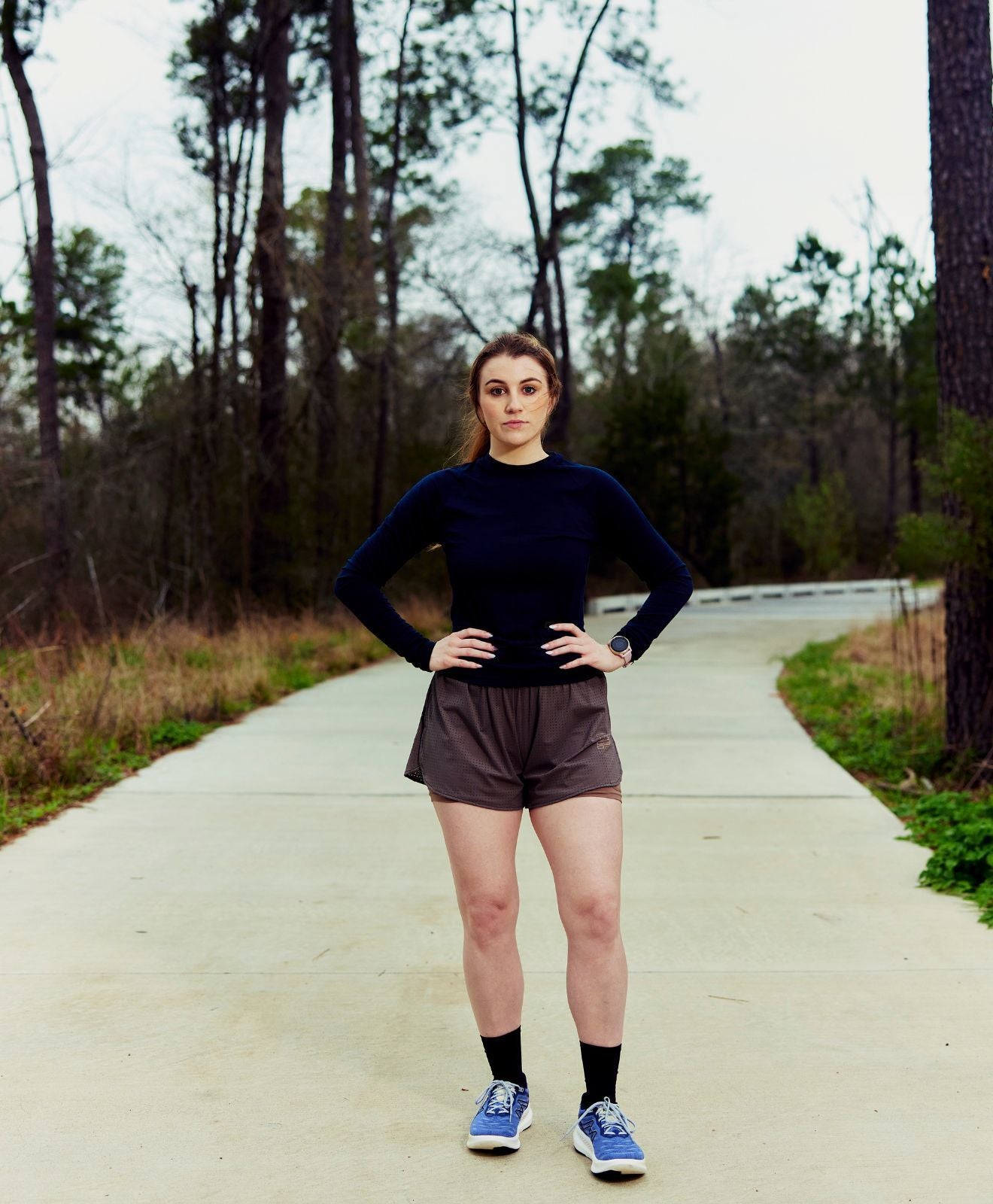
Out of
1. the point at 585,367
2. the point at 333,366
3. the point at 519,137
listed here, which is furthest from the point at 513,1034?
the point at 585,367

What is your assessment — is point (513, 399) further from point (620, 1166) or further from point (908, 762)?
point (908, 762)

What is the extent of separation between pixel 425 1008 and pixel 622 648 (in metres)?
1.60

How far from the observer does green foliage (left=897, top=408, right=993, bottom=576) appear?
23.8 ft

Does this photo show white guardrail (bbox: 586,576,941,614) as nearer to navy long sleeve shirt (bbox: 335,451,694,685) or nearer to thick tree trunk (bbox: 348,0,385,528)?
thick tree trunk (bbox: 348,0,385,528)

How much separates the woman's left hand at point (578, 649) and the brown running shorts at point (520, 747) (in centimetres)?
7

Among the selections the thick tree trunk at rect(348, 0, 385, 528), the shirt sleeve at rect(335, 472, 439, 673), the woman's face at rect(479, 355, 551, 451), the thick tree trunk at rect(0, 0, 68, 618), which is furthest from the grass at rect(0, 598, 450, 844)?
the thick tree trunk at rect(348, 0, 385, 528)

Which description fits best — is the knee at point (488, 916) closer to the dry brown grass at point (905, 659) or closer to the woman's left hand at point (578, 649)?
the woman's left hand at point (578, 649)

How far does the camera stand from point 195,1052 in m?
3.92

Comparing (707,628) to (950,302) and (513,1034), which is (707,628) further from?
(513,1034)

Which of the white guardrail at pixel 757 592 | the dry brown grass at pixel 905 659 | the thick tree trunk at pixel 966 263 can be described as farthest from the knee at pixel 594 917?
the white guardrail at pixel 757 592

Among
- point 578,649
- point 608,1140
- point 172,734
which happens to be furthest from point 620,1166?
point 172,734

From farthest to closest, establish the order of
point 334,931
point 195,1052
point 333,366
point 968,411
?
point 333,366
point 968,411
point 334,931
point 195,1052

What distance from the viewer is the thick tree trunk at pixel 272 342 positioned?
17.6 m

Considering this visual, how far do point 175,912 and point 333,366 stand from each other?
52.4ft
